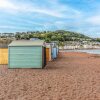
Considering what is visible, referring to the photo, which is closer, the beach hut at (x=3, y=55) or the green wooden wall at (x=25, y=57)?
the green wooden wall at (x=25, y=57)

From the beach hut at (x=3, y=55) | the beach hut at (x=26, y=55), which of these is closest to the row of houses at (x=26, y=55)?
the beach hut at (x=26, y=55)

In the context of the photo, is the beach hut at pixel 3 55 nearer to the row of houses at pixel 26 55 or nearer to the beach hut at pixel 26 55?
the row of houses at pixel 26 55

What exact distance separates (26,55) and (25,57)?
160 millimetres

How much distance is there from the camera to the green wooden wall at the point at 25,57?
79.2 feet

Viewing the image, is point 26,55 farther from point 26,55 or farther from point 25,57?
point 25,57

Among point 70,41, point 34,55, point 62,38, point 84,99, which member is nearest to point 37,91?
point 84,99

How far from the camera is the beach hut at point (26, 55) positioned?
24125 mm

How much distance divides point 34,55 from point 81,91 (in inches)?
480

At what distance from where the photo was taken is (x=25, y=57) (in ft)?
79.9

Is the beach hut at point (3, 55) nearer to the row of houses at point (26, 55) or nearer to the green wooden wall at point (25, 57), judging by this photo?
the row of houses at point (26, 55)

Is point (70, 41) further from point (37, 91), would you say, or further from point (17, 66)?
point (37, 91)

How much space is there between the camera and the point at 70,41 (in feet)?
648

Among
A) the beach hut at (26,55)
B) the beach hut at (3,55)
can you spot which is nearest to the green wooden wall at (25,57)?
the beach hut at (26,55)

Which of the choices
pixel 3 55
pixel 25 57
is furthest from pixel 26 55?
pixel 3 55
